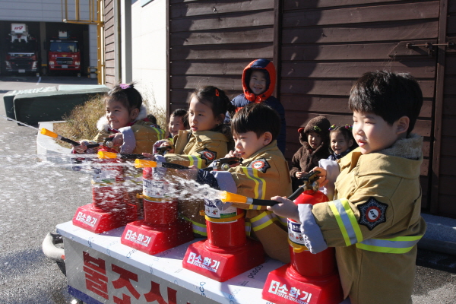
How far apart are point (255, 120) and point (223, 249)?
710mm

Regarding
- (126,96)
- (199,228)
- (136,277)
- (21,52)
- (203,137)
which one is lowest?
(136,277)

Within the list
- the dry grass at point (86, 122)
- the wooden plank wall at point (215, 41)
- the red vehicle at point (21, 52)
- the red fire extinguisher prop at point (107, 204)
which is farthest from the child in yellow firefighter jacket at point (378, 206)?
the red vehicle at point (21, 52)

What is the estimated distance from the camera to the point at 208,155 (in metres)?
3.00

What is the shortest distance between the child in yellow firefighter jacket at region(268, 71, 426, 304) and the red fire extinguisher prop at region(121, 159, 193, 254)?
3.36 ft

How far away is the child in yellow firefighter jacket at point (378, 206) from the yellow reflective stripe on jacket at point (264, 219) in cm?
54

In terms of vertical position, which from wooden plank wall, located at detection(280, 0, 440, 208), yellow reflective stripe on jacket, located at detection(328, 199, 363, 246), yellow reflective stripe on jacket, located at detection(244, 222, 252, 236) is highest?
wooden plank wall, located at detection(280, 0, 440, 208)

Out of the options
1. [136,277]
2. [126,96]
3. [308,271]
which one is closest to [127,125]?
[126,96]

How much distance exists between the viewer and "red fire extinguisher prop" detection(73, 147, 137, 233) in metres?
3.09

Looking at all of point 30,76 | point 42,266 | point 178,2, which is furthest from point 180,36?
point 30,76

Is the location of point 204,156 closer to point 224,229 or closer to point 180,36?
point 224,229

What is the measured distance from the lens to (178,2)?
23.3 feet

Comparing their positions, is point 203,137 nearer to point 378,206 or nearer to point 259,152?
point 259,152

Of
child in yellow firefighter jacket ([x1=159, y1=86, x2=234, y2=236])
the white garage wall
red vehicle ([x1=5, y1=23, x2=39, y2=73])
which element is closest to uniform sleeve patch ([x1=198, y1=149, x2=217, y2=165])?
child in yellow firefighter jacket ([x1=159, y1=86, x2=234, y2=236])

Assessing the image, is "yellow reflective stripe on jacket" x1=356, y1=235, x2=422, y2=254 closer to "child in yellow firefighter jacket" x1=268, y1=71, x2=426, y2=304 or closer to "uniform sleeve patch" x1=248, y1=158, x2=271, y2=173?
"child in yellow firefighter jacket" x1=268, y1=71, x2=426, y2=304
